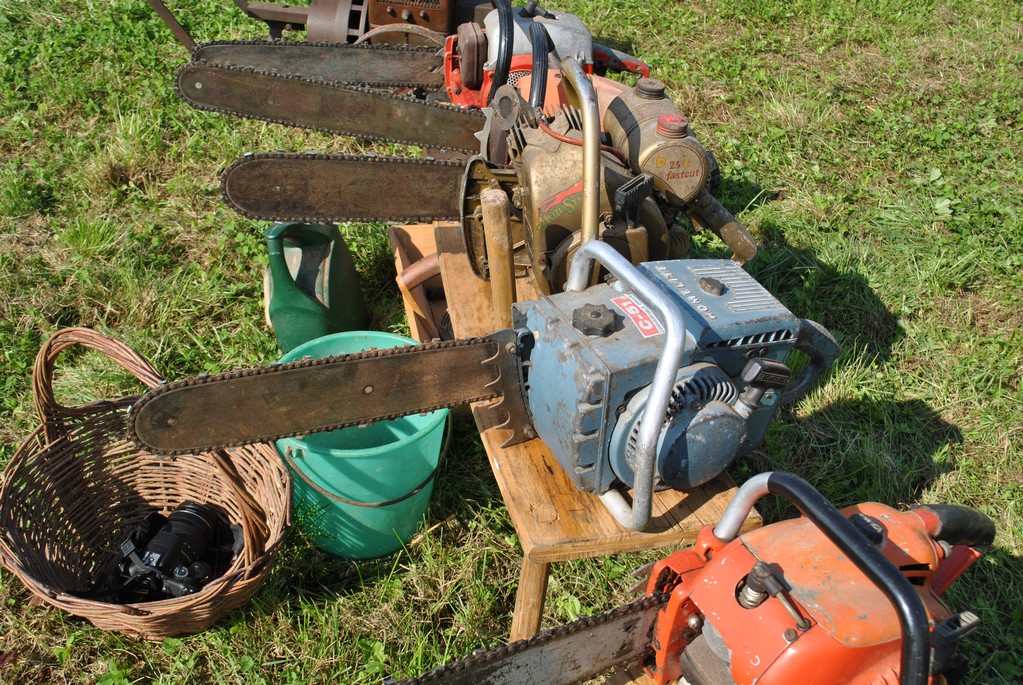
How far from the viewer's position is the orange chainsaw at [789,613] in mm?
1390

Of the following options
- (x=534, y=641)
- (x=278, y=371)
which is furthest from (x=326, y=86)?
(x=534, y=641)

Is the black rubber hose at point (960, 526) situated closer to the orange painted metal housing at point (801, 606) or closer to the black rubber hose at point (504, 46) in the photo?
the orange painted metal housing at point (801, 606)

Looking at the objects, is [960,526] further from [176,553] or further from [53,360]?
[53,360]

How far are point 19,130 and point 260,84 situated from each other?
2.39 m

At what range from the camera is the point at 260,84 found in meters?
2.88

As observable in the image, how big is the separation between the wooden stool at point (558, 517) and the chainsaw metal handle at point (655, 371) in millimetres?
82

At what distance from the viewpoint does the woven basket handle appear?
86.3 inches

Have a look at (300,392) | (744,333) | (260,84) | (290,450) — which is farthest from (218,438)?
(260,84)

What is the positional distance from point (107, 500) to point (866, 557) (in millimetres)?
2457

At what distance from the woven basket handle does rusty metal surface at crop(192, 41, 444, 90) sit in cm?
159

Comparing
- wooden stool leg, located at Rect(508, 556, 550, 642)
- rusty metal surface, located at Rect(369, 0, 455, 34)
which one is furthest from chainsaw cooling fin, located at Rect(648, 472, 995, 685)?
rusty metal surface, located at Rect(369, 0, 455, 34)

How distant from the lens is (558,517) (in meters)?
1.94

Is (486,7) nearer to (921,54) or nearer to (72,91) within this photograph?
(72,91)

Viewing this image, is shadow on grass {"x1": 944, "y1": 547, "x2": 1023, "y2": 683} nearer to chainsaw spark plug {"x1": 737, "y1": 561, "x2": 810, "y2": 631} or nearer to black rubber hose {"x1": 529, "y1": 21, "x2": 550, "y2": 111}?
chainsaw spark plug {"x1": 737, "y1": 561, "x2": 810, "y2": 631}
